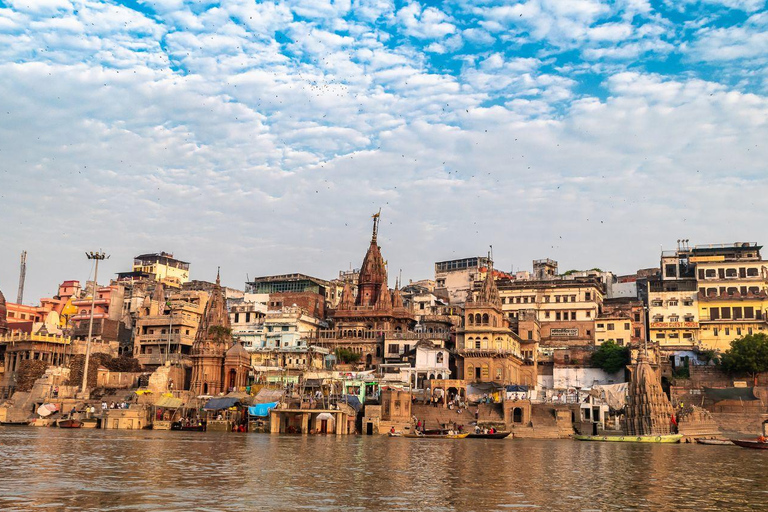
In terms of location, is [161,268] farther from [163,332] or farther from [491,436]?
[491,436]

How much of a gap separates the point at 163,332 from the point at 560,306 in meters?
38.7

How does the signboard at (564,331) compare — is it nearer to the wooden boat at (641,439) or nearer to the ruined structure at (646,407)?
the ruined structure at (646,407)

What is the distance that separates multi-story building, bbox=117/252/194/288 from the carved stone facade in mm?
32685

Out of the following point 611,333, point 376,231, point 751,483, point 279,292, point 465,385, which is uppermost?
point 376,231

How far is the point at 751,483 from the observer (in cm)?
2731

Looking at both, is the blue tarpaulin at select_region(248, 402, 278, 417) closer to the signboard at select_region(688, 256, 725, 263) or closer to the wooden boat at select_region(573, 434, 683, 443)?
the wooden boat at select_region(573, 434, 683, 443)

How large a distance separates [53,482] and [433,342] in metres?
52.9

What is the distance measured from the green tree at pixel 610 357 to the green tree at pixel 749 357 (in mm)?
8067

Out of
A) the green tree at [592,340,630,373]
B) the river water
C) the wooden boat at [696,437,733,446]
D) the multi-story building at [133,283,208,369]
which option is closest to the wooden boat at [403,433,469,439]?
the river water

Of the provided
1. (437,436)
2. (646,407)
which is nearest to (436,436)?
(437,436)

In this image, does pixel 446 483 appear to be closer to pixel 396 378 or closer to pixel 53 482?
pixel 53 482

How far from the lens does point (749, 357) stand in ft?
199

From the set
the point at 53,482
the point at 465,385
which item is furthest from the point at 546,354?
the point at 53,482

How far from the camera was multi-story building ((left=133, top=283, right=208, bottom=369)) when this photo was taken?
7994 centimetres
